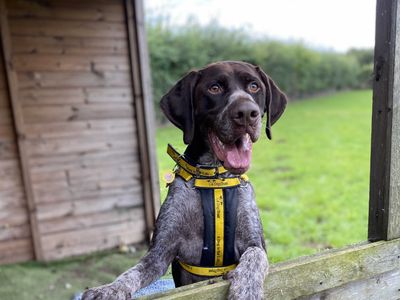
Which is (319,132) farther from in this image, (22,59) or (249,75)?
(249,75)

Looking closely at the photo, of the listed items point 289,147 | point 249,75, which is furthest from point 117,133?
point 289,147

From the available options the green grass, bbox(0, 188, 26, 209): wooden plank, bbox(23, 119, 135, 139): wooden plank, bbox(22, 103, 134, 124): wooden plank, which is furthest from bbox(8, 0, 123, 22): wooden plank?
bbox(0, 188, 26, 209): wooden plank

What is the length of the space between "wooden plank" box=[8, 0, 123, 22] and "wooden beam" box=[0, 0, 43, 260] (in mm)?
145

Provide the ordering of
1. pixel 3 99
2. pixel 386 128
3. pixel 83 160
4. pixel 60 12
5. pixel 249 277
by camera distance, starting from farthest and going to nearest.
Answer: pixel 83 160 < pixel 60 12 < pixel 3 99 < pixel 386 128 < pixel 249 277

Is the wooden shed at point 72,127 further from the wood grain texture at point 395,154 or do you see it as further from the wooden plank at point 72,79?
the wood grain texture at point 395,154

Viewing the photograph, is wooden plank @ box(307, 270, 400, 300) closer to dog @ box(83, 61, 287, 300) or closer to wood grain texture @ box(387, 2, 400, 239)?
wood grain texture @ box(387, 2, 400, 239)

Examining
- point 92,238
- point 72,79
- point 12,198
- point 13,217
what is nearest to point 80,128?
point 72,79

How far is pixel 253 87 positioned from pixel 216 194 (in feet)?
1.53

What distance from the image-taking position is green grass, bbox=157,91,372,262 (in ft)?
15.3

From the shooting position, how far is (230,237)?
162 centimetres

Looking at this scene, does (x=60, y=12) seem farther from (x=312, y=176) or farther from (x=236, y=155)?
(x=312, y=176)

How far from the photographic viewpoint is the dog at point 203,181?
5.21ft

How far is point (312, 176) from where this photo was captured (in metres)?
7.82

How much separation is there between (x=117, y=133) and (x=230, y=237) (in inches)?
143
